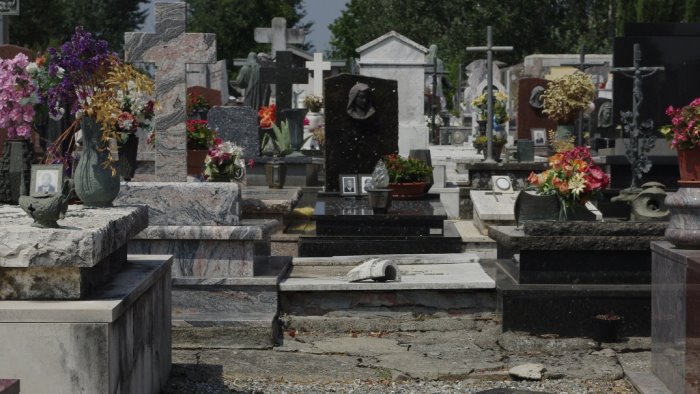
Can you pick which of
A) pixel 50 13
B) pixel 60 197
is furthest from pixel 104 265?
pixel 50 13

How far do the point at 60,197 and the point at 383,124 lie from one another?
7.29m

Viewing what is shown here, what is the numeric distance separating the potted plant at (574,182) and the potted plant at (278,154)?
575cm

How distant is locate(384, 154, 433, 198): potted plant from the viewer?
11.6m

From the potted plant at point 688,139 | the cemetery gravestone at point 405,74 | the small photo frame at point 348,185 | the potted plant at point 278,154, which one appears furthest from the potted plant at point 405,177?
the cemetery gravestone at point 405,74

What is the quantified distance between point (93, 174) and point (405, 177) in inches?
222

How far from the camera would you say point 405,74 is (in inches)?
707

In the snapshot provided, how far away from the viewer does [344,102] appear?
12.0 meters

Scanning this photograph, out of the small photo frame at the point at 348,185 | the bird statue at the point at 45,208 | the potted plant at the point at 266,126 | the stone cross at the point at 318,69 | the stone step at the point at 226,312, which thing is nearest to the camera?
the bird statue at the point at 45,208

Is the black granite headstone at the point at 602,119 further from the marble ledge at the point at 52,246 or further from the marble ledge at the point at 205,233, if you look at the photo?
the marble ledge at the point at 52,246

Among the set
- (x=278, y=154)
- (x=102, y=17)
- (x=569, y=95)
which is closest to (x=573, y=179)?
(x=278, y=154)

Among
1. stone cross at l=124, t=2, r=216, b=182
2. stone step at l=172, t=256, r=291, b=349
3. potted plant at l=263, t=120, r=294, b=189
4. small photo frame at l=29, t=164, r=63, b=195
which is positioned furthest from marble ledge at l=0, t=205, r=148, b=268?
potted plant at l=263, t=120, r=294, b=189

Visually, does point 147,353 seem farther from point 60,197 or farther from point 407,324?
point 407,324

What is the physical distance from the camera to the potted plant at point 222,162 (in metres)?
9.75

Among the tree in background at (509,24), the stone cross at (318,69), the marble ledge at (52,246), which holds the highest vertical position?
the tree in background at (509,24)
